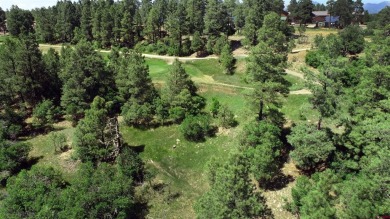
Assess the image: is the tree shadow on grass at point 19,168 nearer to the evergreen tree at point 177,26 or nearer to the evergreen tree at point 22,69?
the evergreen tree at point 22,69

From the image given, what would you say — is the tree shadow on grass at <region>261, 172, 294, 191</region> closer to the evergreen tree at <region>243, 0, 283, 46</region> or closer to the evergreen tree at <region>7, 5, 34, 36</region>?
the evergreen tree at <region>243, 0, 283, 46</region>

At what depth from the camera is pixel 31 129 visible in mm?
56406

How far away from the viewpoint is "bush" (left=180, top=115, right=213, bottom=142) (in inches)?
1922

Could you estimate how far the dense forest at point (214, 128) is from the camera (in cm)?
→ 2864

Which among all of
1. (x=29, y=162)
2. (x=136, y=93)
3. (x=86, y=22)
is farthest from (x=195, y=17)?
(x=29, y=162)

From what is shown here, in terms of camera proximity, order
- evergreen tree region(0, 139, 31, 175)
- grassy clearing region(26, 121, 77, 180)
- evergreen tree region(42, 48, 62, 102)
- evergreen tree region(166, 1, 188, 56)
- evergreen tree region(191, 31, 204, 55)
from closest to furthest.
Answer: evergreen tree region(0, 139, 31, 175)
grassy clearing region(26, 121, 77, 180)
evergreen tree region(42, 48, 62, 102)
evergreen tree region(191, 31, 204, 55)
evergreen tree region(166, 1, 188, 56)

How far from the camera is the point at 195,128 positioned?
1909 inches

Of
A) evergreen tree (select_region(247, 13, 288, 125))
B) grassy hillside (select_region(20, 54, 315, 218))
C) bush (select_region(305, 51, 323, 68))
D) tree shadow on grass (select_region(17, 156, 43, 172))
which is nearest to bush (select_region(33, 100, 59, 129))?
grassy hillside (select_region(20, 54, 315, 218))

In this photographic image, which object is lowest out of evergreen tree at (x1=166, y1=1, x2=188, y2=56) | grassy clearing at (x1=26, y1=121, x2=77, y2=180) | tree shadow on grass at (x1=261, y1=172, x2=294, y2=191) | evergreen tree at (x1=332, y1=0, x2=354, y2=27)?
tree shadow on grass at (x1=261, y1=172, x2=294, y2=191)

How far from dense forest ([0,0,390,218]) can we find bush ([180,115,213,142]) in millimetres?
222

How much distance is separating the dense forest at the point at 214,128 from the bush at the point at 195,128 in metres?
0.22

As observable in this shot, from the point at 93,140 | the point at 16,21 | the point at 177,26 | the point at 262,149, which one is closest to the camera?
the point at 262,149

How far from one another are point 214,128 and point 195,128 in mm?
4435

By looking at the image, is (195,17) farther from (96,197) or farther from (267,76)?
(96,197)
